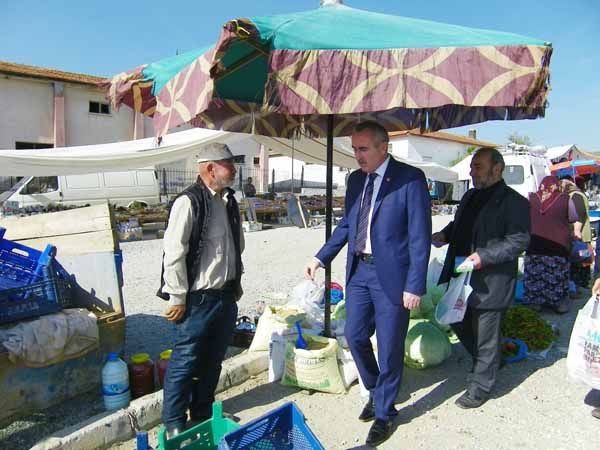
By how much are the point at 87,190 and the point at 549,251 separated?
45.6 ft

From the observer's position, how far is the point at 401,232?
276cm

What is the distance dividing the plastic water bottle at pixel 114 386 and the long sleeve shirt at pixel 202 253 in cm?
87

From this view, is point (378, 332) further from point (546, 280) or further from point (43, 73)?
point (43, 73)

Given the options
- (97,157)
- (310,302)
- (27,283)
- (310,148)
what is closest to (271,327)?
(310,302)

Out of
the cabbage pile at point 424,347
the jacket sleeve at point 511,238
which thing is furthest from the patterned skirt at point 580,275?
the jacket sleeve at point 511,238

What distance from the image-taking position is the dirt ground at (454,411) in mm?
2830

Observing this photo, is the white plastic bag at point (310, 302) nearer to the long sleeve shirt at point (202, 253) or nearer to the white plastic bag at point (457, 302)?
the white plastic bag at point (457, 302)

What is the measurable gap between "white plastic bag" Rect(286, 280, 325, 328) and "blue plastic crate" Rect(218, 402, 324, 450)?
6.92 feet

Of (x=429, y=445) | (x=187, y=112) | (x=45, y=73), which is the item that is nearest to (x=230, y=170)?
(x=187, y=112)

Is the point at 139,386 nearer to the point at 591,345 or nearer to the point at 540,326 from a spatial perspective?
the point at 591,345

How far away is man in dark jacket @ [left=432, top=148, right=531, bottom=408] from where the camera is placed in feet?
10.2

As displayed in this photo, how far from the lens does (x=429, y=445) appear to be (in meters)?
2.78

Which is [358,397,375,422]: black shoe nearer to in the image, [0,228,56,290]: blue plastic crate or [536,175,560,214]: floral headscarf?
[0,228,56,290]: blue plastic crate

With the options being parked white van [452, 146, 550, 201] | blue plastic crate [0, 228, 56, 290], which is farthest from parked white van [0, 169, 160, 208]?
blue plastic crate [0, 228, 56, 290]
